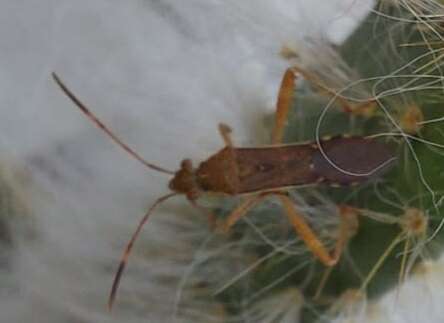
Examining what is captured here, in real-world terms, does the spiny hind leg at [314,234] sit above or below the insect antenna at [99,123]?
below

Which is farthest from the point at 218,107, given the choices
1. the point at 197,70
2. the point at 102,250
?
the point at 102,250

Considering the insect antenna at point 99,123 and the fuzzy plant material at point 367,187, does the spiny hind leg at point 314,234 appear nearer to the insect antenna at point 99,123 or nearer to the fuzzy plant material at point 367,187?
the fuzzy plant material at point 367,187

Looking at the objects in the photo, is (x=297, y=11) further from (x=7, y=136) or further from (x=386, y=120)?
(x=7, y=136)

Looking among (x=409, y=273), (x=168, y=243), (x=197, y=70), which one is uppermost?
(x=197, y=70)

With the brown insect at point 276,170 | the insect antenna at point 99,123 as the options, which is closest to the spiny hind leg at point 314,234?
the brown insect at point 276,170

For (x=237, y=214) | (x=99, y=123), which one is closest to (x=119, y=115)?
(x=99, y=123)

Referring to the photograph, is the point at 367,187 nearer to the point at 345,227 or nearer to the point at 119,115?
the point at 345,227

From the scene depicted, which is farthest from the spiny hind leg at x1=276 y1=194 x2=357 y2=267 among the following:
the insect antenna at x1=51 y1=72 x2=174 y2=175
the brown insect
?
the insect antenna at x1=51 y1=72 x2=174 y2=175
